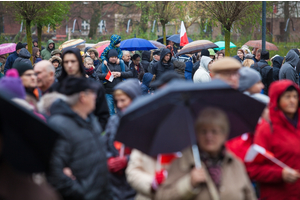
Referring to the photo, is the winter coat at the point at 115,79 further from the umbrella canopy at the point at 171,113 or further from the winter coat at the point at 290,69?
the umbrella canopy at the point at 171,113

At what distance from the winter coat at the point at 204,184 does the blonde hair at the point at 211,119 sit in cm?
19

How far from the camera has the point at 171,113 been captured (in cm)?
308

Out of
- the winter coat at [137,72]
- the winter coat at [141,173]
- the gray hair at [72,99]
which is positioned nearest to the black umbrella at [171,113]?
the winter coat at [141,173]

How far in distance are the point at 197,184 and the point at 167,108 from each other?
566 mm

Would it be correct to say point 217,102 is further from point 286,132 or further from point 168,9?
point 168,9

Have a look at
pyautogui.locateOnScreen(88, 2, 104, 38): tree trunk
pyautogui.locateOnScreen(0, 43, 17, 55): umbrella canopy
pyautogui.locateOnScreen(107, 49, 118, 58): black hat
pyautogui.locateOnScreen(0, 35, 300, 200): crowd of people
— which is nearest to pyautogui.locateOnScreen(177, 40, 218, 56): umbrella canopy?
pyautogui.locateOnScreen(107, 49, 118, 58): black hat

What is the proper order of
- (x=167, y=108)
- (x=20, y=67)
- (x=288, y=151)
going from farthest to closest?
1. (x=20, y=67)
2. (x=288, y=151)
3. (x=167, y=108)

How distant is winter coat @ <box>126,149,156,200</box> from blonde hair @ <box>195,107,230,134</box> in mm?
699

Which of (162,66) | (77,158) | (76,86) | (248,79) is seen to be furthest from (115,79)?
(77,158)

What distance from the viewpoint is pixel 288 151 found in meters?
4.09

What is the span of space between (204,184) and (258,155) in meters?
1.28

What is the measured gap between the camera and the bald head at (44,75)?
5.24 metres

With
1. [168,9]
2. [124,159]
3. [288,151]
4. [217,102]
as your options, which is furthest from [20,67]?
[168,9]

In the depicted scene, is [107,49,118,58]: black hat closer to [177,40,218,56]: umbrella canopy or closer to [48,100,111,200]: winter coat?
[177,40,218,56]: umbrella canopy
